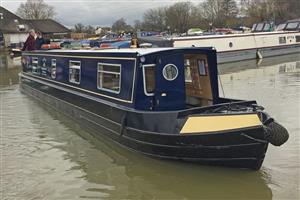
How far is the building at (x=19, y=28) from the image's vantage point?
203ft

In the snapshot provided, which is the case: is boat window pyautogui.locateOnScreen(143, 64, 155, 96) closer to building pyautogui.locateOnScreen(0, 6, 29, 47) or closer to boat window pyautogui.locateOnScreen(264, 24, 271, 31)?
boat window pyautogui.locateOnScreen(264, 24, 271, 31)

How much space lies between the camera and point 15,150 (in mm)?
9352

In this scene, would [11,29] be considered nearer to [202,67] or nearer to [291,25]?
[291,25]

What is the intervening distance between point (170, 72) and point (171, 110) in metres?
0.67

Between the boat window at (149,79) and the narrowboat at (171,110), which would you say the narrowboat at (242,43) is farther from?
the boat window at (149,79)

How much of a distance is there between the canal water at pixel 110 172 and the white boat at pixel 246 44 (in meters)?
16.1

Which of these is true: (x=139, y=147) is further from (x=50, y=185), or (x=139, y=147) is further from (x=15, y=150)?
(x=15, y=150)

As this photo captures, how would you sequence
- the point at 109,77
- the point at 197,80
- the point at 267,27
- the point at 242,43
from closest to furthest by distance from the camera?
the point at 197,80
the point at 109,77
the point at 242,43
the point at 267,27

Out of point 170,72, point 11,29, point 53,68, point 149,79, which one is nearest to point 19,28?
point 11,29

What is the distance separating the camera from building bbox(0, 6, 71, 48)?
61.8 metres

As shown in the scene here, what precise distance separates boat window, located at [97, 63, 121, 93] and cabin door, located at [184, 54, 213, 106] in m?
1.34

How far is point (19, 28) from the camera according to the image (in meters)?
65.3

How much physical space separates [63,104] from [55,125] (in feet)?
3.70

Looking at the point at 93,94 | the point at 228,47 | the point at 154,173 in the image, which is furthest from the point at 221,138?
the point at 228,47
